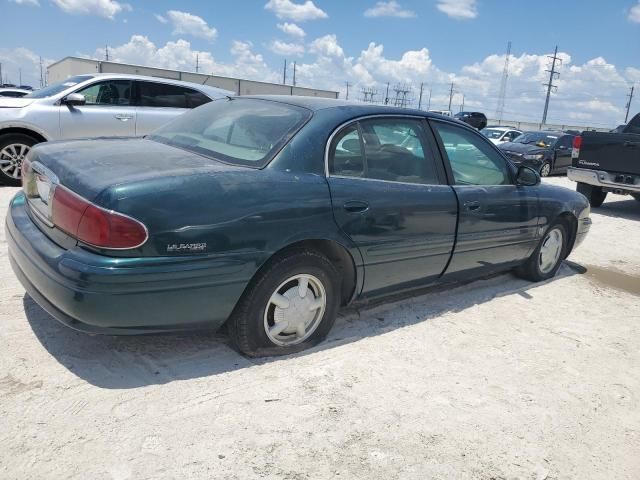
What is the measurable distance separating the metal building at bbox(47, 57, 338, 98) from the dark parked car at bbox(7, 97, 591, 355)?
17644 millimetres

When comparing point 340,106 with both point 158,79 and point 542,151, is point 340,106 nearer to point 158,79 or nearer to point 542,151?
point 158,79

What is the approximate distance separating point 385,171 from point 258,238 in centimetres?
112

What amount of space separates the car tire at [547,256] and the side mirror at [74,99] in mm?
5981

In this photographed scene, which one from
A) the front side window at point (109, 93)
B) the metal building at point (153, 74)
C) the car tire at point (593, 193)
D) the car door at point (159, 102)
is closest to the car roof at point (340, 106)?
the car door at point (159, 102)

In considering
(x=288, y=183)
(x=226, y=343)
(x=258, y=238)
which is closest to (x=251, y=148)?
(x=288, y=183)

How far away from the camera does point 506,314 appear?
427 cm

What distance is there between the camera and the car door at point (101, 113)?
7.46 m

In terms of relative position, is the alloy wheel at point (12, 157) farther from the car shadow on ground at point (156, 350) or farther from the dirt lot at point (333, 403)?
the car shadow on ground at point (156, 350)

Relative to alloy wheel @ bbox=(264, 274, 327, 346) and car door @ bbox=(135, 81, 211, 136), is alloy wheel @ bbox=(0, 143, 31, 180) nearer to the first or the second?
car door @ bbox=(135, 81, 211, 136)

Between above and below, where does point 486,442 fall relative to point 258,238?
below

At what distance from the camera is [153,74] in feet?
88.7

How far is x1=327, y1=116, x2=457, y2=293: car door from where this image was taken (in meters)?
3.25

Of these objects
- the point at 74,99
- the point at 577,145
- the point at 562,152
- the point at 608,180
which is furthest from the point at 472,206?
the point at 562,152

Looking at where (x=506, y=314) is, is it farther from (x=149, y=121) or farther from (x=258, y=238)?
(x=149, y=121)
